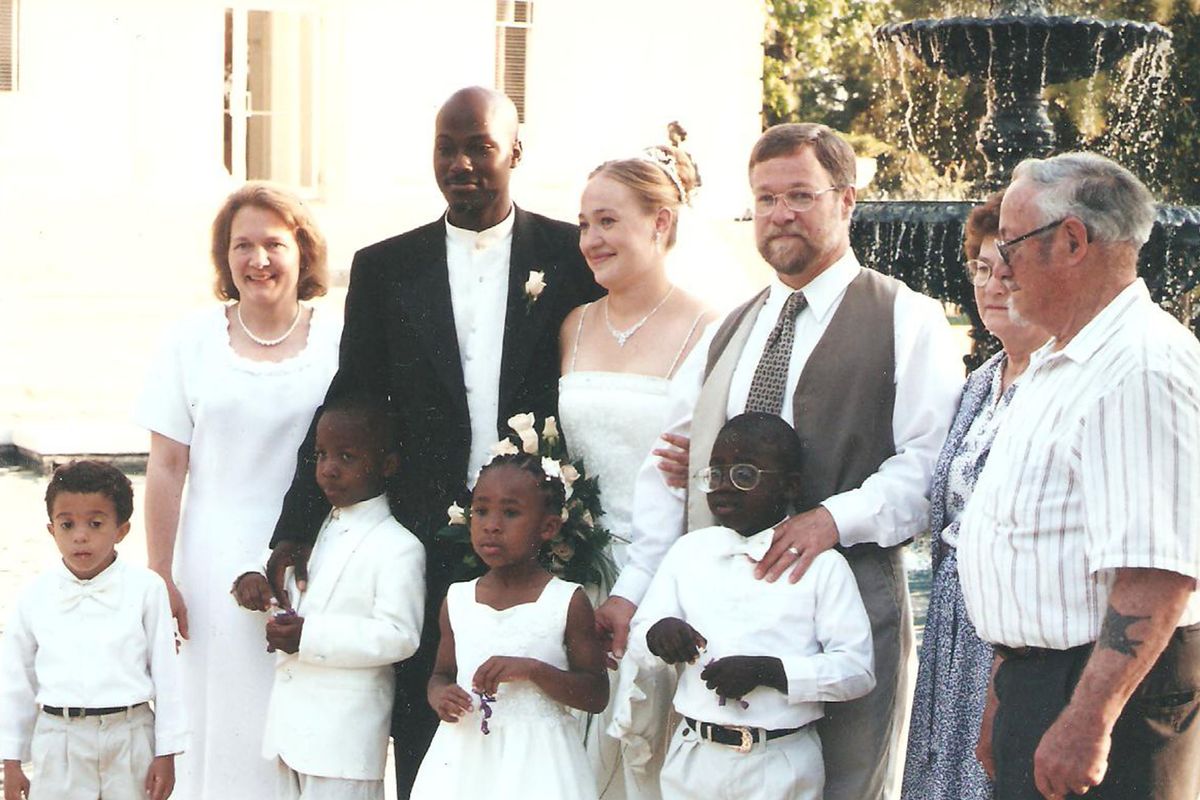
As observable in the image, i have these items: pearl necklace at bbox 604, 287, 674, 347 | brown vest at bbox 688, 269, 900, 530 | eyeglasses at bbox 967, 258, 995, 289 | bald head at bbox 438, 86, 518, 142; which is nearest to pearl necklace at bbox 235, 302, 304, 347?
bald head at bbox 438, 86, 518, 142

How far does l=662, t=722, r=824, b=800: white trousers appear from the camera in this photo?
445cm

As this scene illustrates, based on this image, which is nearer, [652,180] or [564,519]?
[564,519]

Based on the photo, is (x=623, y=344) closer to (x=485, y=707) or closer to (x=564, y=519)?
(x=564, y=519)

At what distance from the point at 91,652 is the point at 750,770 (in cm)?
184

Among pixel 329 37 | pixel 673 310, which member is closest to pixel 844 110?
pixel 329 37

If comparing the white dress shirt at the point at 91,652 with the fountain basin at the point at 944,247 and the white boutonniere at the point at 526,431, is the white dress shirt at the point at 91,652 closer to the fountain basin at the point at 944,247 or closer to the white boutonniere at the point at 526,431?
the white boutonniere at the point at 526,431

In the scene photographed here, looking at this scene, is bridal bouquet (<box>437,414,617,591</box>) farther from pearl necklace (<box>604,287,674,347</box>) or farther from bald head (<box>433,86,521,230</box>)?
bald head (<box>433,86,521,230</box>)

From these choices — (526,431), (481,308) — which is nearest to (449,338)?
(481,308)

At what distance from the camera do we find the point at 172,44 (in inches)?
821

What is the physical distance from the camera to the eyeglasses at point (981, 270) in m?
4.72

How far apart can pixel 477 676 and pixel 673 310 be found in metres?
1.22

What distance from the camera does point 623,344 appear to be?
Result: 5.13 m

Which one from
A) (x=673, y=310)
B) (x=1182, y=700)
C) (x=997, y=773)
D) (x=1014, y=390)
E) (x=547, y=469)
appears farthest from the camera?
(x=673, y=310)

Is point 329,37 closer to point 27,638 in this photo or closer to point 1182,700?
point 27,638
